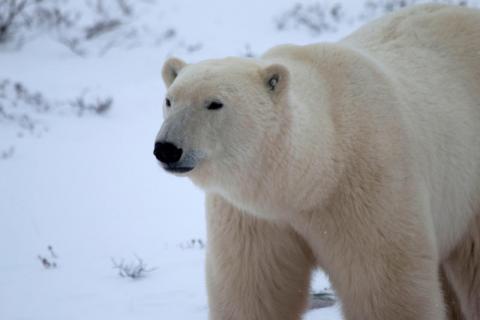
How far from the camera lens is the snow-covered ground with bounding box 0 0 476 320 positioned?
4.65 meters

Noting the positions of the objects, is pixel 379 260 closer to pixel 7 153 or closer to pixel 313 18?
pixel 7 153

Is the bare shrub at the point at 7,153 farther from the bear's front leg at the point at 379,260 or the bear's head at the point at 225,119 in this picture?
A: the bear's front leg at the point at 379,260

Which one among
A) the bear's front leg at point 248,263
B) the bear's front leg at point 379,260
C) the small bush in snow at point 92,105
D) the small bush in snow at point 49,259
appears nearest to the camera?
the bear's front leg at point 379,260

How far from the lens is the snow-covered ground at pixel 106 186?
15.3 ft

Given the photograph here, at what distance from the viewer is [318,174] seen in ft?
9.58

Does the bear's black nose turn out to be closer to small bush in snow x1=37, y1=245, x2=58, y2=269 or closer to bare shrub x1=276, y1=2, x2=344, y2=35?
small bush in snow x1=37, y1=245, x2=58, y2=269

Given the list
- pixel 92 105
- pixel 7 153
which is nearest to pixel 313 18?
pixel 92 105

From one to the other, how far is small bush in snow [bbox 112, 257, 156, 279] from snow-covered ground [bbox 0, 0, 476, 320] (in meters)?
0.05

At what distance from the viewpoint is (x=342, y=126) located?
9.92 feet

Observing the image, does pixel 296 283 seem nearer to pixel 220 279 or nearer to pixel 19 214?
pixel 220 279

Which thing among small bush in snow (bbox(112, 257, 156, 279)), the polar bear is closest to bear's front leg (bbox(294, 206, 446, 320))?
the polar bear

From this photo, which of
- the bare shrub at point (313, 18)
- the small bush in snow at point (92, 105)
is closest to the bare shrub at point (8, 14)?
the small bush in snow at point (92, 105)

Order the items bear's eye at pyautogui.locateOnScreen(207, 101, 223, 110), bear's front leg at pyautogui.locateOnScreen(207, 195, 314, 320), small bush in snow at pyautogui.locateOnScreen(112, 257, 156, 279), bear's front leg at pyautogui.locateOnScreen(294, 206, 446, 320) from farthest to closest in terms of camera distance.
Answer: small bush in snow at pyautogui.locateOnScreen(112, 257, 156, 279), bear's front leg at pyautogui.locateOnScreen(207, 195, 314, 320), bear's front leg at pyautogui.locateOnScreen(294, 206, 446, 320), bear's eye at pyautogui.locateOnScreen(207, 101, 223, 110)

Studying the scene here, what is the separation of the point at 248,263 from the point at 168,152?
28.0 inches
